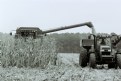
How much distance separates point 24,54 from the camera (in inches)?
698

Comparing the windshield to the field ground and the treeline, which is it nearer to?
the field ground

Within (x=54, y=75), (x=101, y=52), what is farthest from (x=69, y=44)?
(x=54, y=75)

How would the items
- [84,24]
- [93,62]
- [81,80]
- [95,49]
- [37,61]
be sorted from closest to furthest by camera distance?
[81,80] → [37,61] → [93,62] → [95,49] → [84,24]

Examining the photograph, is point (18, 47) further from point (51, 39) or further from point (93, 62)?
point (93, 62)

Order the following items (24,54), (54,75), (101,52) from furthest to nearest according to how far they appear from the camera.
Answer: (101,52)
(24,54)
(54,75)

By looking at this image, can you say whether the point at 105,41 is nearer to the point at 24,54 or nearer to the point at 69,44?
the point at 24,54

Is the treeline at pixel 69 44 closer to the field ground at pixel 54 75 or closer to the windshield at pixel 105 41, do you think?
the windshield at pixel 105 41

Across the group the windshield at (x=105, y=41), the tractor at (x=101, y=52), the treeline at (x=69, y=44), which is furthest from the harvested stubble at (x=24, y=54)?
the treeline at (x=69, y=44)

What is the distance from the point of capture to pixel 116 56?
20.6 meters

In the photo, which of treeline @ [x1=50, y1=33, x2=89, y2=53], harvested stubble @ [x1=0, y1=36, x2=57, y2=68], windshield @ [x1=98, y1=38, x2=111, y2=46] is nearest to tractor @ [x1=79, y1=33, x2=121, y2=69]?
windshield @ [x1=98, y1=38, x2=111, y2=46]

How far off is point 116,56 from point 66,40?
32.6 metres

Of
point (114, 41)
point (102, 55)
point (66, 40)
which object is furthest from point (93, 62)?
point (66, 40)

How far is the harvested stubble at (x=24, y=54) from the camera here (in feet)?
58.2

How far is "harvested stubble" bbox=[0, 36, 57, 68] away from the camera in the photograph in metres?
17.8
